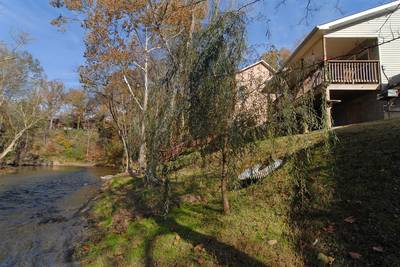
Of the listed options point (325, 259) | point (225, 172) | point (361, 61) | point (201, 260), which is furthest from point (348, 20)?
point (201, 260)

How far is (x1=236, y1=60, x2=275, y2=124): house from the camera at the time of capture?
18.1 feet

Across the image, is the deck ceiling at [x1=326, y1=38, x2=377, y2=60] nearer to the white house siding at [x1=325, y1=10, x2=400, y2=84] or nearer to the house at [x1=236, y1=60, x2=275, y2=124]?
the white house siding at [x1=325, y1=10, x2=400, y2=84]

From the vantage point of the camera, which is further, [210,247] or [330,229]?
[210,247]

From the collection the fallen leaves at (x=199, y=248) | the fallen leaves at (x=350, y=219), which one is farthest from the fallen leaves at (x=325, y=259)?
the fallen leaves at (x=199, y=248)

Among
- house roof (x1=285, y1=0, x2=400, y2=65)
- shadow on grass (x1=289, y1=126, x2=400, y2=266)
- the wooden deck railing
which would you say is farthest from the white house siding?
shadow on grass (x1=289, y1=126, x2=400, y2=266)

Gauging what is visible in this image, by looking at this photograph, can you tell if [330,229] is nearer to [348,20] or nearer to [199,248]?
[199,248]

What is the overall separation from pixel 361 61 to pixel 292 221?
428 inches

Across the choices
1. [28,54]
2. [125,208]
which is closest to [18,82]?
[28,54]

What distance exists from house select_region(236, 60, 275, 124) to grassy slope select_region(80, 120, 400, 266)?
2.33 feet

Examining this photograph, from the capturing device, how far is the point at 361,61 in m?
13.7

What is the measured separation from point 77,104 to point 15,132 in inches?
819

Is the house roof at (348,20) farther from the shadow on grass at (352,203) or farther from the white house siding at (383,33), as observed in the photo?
the shadow on grass at (352,203)

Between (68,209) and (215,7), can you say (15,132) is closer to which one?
(68,209)

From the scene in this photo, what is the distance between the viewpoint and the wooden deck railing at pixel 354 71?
45.1 ft
